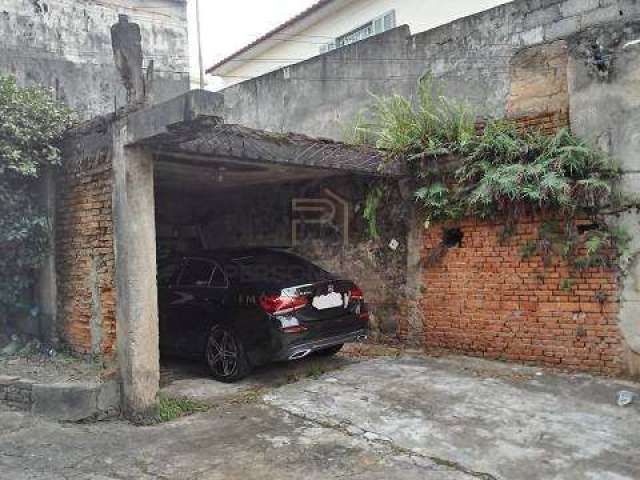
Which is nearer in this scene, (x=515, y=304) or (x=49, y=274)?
(x=49, y=274)

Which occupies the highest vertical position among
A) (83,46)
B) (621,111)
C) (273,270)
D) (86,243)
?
(83,46)

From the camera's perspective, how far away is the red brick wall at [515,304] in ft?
19.4

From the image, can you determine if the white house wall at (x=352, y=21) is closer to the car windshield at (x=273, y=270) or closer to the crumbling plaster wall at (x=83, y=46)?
the crumbling plaster wall at (x=83, y=46)

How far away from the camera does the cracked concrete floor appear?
3.80 metres

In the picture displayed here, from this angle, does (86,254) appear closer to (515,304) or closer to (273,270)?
(273,270)

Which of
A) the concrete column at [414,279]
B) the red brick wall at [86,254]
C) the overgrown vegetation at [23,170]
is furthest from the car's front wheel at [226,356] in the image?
the concrete column at [414,279]

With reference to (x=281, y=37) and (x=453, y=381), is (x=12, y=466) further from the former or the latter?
(x=281, y=37)

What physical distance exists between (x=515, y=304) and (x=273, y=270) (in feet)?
9.59

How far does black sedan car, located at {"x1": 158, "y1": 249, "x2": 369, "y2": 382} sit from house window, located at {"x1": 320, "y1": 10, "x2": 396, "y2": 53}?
760cm

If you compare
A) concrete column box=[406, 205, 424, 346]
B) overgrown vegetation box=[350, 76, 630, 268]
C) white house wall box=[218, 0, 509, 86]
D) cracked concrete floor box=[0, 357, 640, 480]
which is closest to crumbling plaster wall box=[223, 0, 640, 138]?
overgrown vegetation box=[350, 76, 630, 268]

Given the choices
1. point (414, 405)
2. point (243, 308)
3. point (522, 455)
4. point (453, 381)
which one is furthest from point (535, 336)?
→ point (243, 308)

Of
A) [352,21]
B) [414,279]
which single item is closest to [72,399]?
[414,279]

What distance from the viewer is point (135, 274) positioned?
4.84m

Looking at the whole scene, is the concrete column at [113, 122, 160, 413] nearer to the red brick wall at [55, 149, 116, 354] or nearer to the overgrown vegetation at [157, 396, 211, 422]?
the overgrown vegetation at [157, 396, 211, 422]
